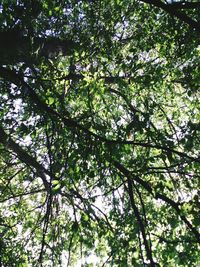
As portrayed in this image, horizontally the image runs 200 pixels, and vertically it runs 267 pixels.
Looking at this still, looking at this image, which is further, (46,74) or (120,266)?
(46,74)

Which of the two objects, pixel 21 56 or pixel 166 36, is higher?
pixel 166 36

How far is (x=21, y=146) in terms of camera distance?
7195 mm

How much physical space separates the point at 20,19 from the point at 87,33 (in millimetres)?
1393

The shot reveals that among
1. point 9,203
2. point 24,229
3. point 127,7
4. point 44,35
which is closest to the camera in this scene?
point 44,35

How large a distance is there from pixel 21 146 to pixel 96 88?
3219 millimetres

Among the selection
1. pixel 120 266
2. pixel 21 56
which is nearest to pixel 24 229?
pixel 120 266

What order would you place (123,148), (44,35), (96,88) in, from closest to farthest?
(123,148), (96,88), (44,35)

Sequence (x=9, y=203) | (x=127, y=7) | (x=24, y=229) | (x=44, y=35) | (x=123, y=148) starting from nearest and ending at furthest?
1. (x=123, y=148)
2. (x=44, y=35)
3. (x=127, y=7)
4. (x=24, y=229)
5. (x=9, y=203)

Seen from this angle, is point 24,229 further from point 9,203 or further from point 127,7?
point 127,7

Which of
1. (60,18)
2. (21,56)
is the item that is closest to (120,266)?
(21,56)

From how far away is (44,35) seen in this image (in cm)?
540

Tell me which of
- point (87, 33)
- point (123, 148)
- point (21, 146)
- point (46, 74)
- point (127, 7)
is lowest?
point (123, 148)

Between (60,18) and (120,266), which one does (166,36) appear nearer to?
(60,18)

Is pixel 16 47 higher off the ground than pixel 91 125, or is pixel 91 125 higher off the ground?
pixel 16 47
